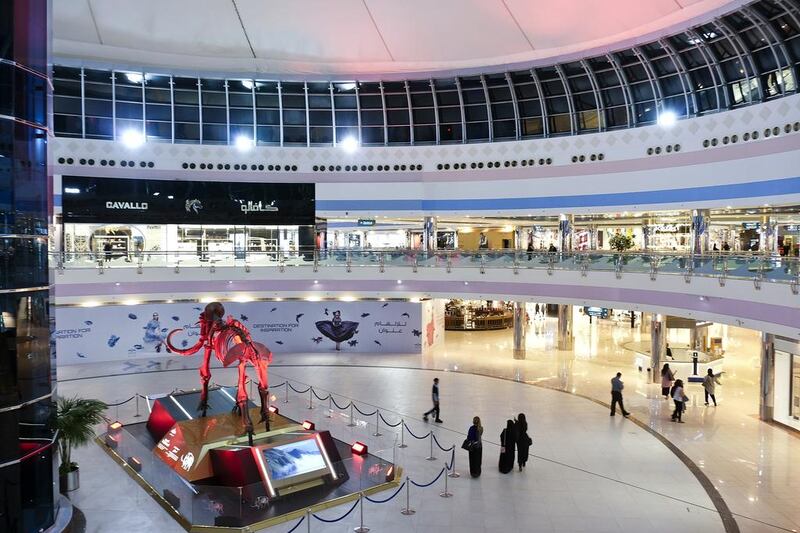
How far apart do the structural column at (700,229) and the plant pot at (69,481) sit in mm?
19928

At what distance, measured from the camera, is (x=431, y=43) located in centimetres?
2548

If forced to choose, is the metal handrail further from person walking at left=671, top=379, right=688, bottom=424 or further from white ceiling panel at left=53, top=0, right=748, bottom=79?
white ceiling panel at left=53, top=0, right=748, bottom=79

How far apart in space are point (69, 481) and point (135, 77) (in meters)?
21.1

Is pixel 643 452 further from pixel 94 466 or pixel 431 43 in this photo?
pixel 431 43

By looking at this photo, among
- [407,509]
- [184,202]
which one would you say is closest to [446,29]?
[184,202]

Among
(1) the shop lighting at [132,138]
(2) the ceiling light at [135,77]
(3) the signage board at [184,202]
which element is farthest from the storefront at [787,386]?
(2) the ceiling light at [135,77]

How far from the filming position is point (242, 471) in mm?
11117

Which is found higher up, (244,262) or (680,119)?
(680,119)

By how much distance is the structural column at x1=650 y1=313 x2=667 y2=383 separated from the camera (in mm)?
20719

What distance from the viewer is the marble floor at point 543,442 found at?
34.4 feet

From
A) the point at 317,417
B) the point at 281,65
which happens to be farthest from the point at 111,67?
the point at 317,417

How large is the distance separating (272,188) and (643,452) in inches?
786

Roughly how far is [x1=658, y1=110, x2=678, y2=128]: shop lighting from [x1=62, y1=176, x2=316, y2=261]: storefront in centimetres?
1463

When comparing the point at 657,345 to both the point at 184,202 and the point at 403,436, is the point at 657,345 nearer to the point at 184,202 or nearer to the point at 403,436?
the point at 403,436
